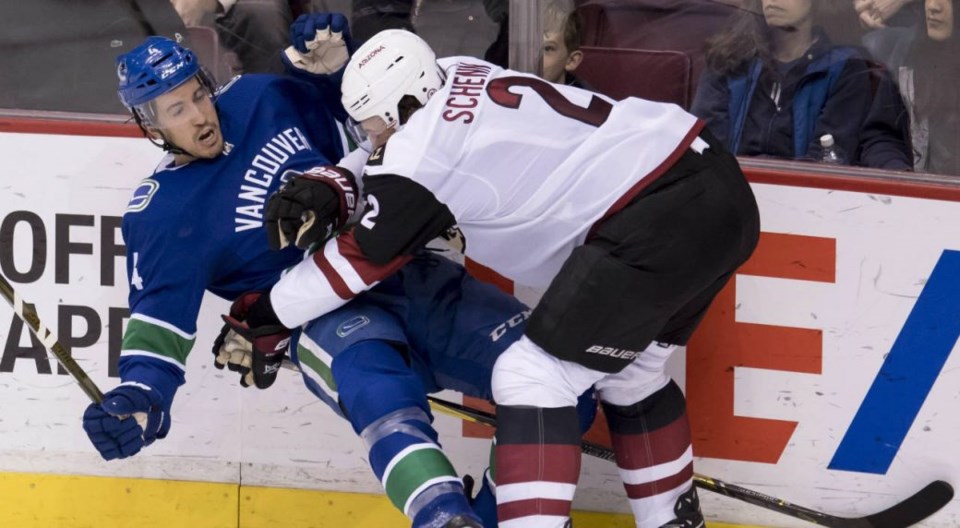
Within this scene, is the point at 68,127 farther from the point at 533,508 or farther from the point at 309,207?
the point at 533,508

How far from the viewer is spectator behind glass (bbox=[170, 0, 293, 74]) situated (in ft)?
10.5

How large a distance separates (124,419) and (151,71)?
0.71 m

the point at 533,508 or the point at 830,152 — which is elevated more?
the point at 830,152

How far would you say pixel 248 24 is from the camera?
3.21 meters

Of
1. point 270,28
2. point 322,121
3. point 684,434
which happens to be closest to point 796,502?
point 684,434

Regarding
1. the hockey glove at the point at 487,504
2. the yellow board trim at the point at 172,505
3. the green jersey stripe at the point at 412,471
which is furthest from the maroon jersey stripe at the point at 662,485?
the yellow board trim at the point at 172,505

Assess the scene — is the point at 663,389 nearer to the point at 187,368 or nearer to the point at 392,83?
the point at 392,83

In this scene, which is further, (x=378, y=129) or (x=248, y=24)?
(x=248, y=24)

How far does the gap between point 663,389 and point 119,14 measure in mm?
1499

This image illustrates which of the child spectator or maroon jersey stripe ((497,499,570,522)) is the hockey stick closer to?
maroon jersey stripe ((497,499,570,522))

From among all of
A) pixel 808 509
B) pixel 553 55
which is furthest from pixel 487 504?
pixel 553 55

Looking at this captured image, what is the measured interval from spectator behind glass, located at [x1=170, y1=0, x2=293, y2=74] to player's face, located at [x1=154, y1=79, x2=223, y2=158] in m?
0.32

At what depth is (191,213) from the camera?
289 cm

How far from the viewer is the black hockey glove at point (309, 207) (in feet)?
8.80
